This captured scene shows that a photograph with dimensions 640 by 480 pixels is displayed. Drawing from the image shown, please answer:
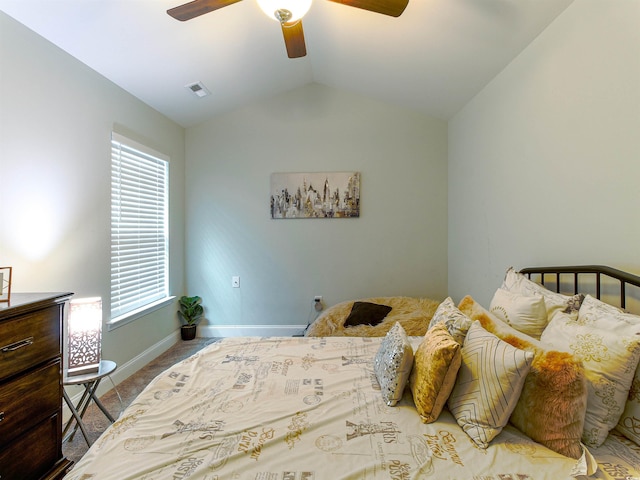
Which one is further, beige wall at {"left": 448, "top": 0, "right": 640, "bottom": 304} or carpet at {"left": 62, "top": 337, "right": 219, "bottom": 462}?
carpet at {"left": 62, "top": 337, "right": 219, "bottom": 462}

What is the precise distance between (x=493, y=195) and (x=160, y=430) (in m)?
2.63

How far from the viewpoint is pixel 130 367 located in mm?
2648

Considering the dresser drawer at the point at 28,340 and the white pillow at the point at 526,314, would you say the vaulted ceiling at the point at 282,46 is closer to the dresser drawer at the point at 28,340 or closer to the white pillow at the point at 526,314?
the white pillow at the point at 526,314

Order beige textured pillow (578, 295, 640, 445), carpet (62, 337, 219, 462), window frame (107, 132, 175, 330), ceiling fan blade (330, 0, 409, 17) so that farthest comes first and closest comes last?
window frame (107, 132, 175, 330) → carpet (62, 337, 219, 462) → ceiling fan blade (330, 0, 409, 17) → beige textured pillow (578, 295, 640, 445)

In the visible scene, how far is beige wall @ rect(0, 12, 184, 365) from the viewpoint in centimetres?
170

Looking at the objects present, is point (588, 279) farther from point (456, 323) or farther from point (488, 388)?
point (488, 388)

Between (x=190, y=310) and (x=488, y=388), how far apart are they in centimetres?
326

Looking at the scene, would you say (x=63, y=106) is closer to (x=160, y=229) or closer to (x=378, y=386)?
(x=160, y=229)

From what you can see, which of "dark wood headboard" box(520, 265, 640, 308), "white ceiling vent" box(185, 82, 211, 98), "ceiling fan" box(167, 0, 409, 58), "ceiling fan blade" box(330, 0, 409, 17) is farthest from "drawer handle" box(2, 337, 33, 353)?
"dark wood headboard" box(520, 265, 640, 308)

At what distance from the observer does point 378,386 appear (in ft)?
4.45

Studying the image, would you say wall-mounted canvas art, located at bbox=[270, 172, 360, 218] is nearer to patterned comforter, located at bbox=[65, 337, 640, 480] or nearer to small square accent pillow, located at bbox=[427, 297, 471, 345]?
small square accent pillow, located at bbox=[427, 297, 471, 345]

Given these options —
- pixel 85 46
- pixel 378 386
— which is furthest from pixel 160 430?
pixel 85 46

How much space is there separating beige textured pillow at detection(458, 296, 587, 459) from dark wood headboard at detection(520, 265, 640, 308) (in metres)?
0.56

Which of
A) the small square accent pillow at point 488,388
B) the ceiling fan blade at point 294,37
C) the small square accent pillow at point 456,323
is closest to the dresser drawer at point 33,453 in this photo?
the small square accent pillow at point 488,388
